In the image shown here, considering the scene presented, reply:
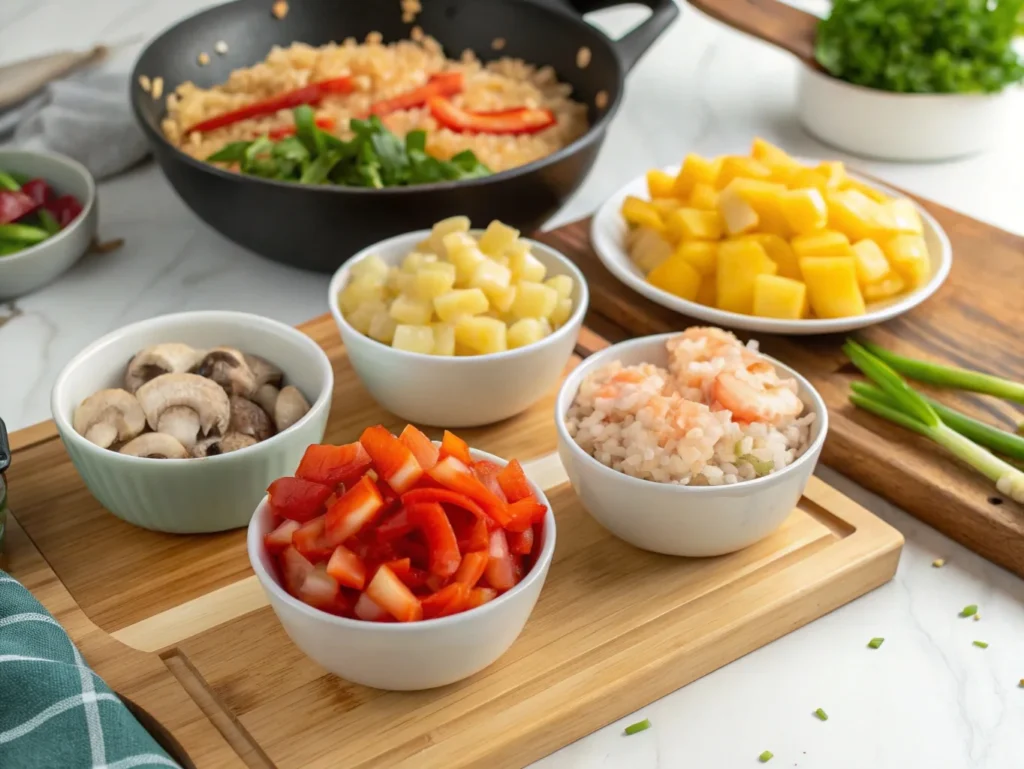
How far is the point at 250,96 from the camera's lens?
268 centimetres

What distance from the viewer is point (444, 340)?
183 centimetres

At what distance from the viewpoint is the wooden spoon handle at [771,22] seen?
121 inches

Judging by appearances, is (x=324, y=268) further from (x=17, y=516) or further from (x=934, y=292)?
(x=934, y=292)

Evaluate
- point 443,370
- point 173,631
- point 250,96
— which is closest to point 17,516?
point 173,631

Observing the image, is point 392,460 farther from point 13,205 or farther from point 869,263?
point 13,205

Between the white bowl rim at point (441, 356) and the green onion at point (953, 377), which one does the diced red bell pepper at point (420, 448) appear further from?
the green onion at point (953, 377)

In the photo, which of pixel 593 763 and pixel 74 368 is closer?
pixel 593 763

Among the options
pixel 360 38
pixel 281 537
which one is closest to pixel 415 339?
pixel 281 537

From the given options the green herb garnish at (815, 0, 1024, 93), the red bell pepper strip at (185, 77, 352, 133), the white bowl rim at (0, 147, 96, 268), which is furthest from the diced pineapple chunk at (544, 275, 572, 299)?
the green herb garnish at (815, 0, 1024, 93)

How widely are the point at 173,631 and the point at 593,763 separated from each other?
57cm

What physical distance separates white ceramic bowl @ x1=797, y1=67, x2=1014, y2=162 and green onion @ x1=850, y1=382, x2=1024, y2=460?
1.23m

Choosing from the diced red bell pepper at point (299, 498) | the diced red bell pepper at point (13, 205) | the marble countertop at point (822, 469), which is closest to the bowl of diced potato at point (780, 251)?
the marble countertop at point (822, 469)

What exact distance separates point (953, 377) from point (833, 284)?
0.26 meters

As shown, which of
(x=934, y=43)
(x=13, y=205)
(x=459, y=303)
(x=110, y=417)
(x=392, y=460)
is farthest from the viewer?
(x=934, y=43)
